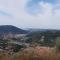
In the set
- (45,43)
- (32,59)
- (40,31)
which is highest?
(40,31)

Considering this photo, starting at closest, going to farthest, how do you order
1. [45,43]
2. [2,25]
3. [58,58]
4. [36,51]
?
[58,58], [36,51], [45,43], [2,25]

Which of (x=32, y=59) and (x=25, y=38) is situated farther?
(x=25, y=38)

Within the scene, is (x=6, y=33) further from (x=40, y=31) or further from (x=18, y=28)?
(x=40, y=31)

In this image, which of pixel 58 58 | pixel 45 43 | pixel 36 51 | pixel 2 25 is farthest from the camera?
pixel 2 25

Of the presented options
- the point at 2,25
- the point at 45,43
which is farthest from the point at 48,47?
the point at 2,25

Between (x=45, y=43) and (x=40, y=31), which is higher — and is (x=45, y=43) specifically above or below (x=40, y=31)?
below

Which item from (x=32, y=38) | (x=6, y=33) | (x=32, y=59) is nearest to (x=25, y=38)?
(x=32, y=38)

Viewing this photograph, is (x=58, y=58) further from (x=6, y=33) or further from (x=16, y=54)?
(x=6, y=33)

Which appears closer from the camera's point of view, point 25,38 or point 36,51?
point 36,51

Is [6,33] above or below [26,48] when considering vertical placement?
above
